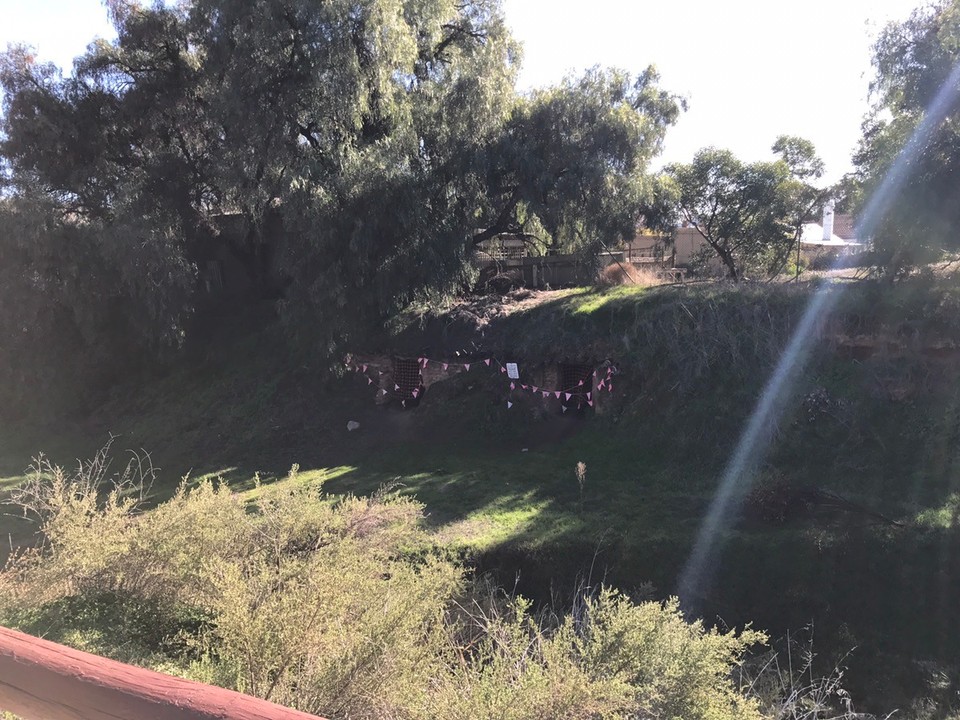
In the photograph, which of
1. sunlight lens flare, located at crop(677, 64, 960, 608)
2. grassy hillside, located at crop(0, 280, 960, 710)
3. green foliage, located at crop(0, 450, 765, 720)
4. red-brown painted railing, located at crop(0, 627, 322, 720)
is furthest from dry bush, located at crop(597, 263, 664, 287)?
red-brown painted railing, located at crop(0, 627, 322, 720)

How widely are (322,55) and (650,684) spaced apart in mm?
12668

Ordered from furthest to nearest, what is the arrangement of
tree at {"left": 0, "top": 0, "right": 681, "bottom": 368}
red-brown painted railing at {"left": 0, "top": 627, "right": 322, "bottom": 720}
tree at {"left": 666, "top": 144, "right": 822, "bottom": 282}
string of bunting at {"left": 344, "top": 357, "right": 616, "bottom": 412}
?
tree at {"left": 666, "top": 144, "right": 822, "bottom": 282}
tree at {"left": 0, "top": 0, "right": 681, "bottom": 368}
string of bunting at {"left": 344, "top": 357, "right": 616, "bottom": 412}
red-brown painted railing at {"left": 0, "top": 627, "right": 322, "bottom": 720}

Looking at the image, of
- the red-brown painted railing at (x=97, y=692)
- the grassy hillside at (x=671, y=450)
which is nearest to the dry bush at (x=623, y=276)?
the grassy hillside at (x=671, y=450)

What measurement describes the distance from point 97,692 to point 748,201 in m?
18.1

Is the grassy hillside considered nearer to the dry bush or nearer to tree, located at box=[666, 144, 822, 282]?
the dry bush

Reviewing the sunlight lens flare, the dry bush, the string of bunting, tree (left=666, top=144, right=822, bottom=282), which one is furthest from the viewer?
tree (left=666, top=144, right=822, bottom=282)

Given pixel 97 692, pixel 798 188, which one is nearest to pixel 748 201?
pixel 798 188

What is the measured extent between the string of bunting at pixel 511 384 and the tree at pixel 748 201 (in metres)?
6.37

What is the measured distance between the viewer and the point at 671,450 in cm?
1030

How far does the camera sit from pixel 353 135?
1330 centimetres

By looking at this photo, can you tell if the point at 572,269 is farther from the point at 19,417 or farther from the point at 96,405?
the point at 19,417

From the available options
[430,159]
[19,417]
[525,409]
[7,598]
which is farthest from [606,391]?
[19,417]

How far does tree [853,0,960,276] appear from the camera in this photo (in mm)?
8820

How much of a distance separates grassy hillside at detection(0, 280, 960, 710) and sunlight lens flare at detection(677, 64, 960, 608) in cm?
15
